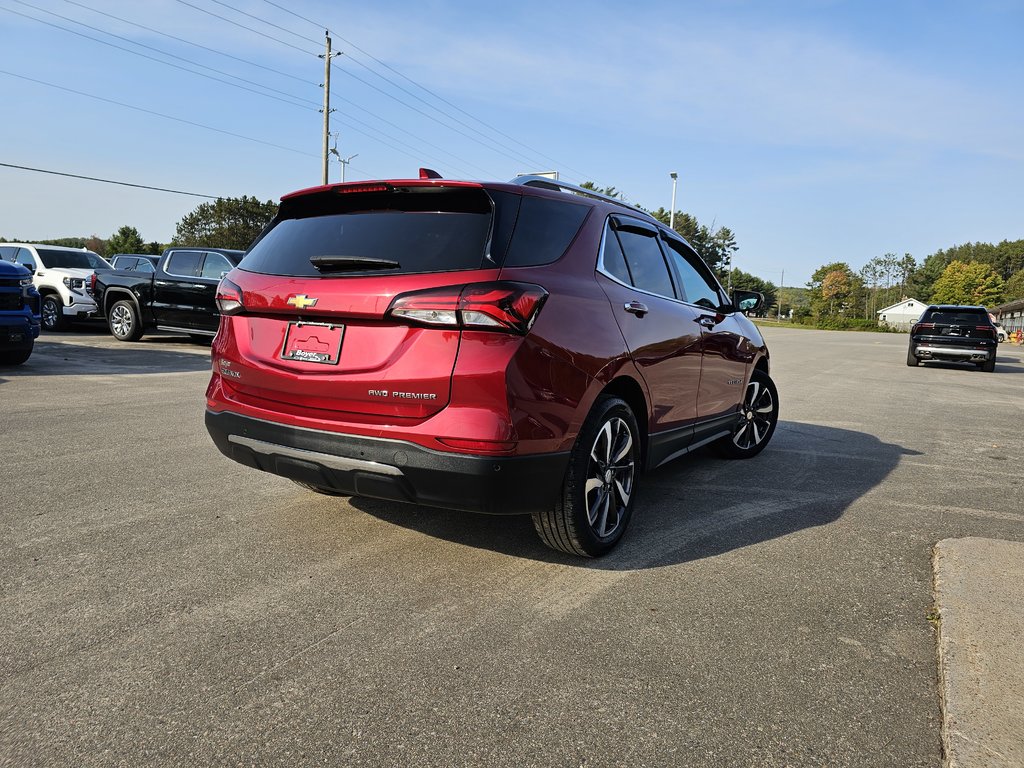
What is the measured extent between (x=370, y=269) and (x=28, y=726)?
1.97m

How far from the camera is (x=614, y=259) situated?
391 cm

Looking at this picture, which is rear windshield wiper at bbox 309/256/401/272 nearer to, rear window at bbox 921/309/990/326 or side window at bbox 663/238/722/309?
side window at bbox 663/238/722/309

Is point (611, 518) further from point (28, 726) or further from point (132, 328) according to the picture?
point (132, 328)

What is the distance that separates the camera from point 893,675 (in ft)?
8.61

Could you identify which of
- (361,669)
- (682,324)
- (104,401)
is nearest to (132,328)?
Result: (104,401)

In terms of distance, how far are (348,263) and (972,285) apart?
5890 inches

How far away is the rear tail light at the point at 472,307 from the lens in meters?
2.95

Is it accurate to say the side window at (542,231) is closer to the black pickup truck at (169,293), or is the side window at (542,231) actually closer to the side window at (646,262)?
the side window at (646,262)

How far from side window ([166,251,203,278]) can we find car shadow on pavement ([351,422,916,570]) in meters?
11.3

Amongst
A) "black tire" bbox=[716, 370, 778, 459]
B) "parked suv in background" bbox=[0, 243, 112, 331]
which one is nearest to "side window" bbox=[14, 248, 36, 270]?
"parked suv in background" bbox=[0, 243, 112, 331]

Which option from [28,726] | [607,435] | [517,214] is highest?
[517,214]

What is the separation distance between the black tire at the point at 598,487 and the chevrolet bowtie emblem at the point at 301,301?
4.36ft

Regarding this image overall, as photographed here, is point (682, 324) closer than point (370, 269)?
No

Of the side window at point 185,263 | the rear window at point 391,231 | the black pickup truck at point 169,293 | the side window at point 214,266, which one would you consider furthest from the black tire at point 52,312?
the rear window at point 391,231
